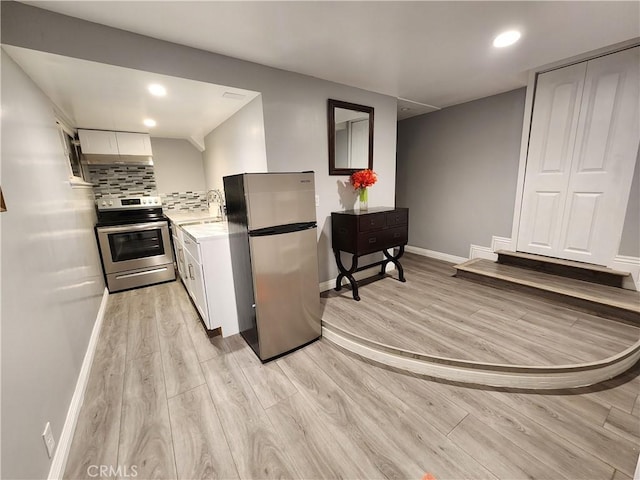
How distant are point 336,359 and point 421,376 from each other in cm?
65

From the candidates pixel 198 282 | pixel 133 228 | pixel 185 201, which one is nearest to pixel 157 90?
pixel 198 282

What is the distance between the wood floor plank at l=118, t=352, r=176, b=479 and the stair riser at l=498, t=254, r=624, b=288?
Result: 3876 millimetres

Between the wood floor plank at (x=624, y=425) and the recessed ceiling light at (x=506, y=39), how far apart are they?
2.65 meters

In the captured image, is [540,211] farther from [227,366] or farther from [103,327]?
[103,327]

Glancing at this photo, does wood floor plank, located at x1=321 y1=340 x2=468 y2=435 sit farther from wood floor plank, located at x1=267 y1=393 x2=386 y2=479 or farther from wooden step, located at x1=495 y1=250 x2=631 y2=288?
wooden step, located at x1=495 y1=250 x2=631 y2=288

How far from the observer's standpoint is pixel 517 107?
3111 millimetres

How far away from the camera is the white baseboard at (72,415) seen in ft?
4.10

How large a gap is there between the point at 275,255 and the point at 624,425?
2333mm

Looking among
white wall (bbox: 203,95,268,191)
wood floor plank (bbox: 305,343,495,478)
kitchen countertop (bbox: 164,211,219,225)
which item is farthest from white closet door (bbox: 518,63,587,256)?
kitchen countertop (bbox: 164,211,219,225)

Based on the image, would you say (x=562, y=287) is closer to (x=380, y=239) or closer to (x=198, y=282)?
(x=380, y=239)

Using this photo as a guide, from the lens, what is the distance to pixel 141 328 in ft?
8.50

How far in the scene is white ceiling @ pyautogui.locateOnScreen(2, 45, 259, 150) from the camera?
5.73 ft

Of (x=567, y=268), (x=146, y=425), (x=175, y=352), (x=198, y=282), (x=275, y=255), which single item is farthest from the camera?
(x=567, y=268)

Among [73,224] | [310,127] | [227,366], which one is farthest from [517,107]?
[73,224]
